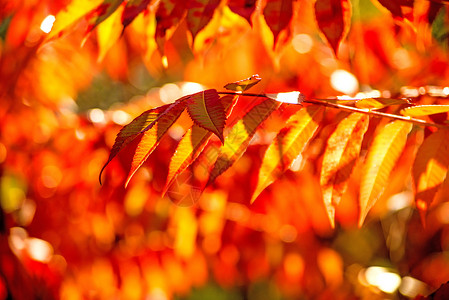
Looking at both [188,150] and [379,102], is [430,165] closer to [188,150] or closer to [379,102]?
[379,102]

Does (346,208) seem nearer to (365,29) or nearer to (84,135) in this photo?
(365,29)

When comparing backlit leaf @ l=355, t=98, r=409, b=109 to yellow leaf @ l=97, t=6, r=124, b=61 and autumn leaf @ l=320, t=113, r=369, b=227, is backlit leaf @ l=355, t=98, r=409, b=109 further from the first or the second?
yellow leaf @ l=97, t=6, r=124, b=61

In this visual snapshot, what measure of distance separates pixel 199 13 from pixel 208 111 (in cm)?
31

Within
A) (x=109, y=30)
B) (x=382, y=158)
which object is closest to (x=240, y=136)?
(x=382, y=158)

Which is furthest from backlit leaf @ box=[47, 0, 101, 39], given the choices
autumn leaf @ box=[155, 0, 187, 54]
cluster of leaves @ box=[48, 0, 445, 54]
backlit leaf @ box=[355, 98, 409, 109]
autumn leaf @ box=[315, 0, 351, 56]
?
backlit leaf @ box=[355, 98, 409, 109]

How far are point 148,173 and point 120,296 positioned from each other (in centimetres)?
46

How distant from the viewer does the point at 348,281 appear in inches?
81.3

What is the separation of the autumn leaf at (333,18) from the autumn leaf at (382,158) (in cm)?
15

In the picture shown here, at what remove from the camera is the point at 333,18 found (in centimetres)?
90

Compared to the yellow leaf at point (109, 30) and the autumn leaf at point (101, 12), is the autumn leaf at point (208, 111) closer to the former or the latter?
the autumn leaf at point (101, 12)

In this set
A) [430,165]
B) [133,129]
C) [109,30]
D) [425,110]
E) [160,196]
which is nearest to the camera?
[133,129]

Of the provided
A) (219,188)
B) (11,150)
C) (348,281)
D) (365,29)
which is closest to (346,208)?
(348,281)

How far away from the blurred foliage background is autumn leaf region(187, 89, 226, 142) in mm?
573

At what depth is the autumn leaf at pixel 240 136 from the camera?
0.73 meters
